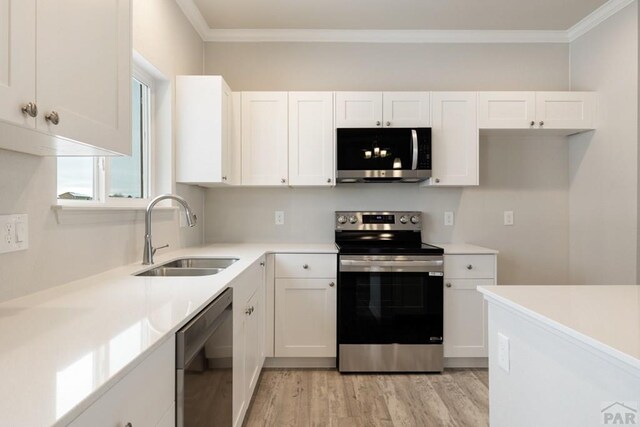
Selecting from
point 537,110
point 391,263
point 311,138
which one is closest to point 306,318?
point 391,263

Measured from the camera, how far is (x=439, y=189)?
9.67ft

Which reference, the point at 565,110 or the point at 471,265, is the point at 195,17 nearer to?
the point at 471,265

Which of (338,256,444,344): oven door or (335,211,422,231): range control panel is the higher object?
(335,211,422,231): range control panel

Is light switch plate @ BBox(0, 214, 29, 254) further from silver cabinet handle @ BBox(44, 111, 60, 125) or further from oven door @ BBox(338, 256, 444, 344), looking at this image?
oven door @ BBox(338, 256, 444, 344)

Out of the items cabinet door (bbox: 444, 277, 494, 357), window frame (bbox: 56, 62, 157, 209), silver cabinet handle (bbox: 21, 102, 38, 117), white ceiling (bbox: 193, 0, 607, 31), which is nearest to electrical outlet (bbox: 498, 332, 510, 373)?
cabinet door (bbox: 444, 277, 494, 357)

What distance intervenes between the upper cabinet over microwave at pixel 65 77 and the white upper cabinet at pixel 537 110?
2412mm

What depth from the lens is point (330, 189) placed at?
2.94 metres

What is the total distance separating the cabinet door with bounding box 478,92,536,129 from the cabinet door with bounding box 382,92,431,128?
43cm

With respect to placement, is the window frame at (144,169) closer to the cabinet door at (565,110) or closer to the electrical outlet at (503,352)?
the electrical outlet at (503,352)

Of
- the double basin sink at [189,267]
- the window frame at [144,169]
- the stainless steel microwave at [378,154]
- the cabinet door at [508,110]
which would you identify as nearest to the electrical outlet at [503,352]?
the double basin sink at [189,267]

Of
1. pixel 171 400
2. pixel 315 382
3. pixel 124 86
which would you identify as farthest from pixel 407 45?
pixel 171 400

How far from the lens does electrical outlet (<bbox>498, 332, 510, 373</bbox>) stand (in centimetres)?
111

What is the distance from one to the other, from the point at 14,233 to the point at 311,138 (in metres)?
1.91

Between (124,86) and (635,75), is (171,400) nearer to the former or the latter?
(124,86)
